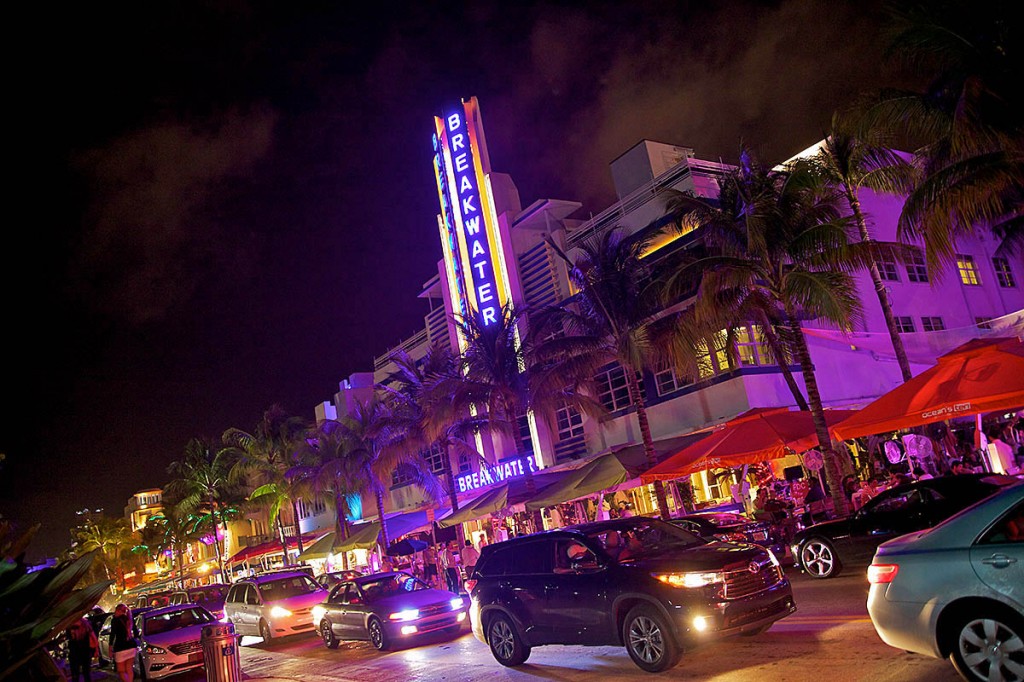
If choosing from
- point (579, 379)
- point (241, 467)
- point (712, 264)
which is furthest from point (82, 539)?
point (712, 264)

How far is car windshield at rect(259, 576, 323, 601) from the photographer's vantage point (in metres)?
19.0

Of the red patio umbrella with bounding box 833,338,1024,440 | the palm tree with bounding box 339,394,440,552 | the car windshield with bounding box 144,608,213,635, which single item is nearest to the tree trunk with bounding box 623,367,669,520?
the red patio umbrella with bounding box 833,338,1024,440

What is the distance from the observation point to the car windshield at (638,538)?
30.2 feet

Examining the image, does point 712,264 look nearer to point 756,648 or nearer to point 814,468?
point 814,468

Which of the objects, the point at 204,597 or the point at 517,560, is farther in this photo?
the point at 204,597

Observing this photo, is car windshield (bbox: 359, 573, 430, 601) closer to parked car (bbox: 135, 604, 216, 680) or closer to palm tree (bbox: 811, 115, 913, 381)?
parked car (bbox: 135, 604, 216, 680)

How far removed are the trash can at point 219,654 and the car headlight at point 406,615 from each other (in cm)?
391

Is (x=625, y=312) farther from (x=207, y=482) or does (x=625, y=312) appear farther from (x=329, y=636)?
→ (x=207, y=482)

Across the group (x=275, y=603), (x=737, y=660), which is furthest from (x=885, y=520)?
(x=275, y=603)

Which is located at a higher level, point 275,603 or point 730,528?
point 275,603

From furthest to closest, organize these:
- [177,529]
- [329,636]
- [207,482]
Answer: [177,529] → [207,482] → [329,636]

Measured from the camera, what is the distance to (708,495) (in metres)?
26.2

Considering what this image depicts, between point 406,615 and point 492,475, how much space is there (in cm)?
1855

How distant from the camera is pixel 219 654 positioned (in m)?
10.7
